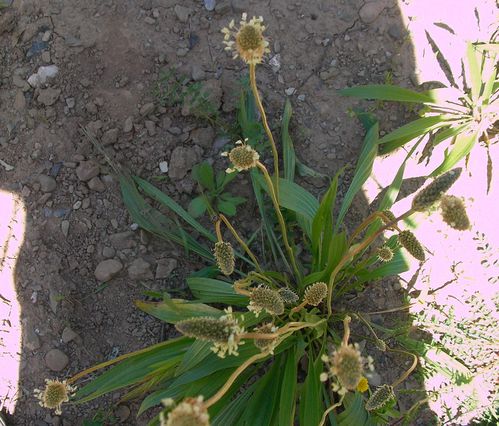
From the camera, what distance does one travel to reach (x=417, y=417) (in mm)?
2533

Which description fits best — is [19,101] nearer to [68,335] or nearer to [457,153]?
[68,335]

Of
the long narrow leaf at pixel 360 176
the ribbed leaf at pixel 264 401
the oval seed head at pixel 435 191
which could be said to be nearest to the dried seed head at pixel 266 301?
the oval seed head at pixel 435 191

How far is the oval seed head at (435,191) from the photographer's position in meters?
1.55

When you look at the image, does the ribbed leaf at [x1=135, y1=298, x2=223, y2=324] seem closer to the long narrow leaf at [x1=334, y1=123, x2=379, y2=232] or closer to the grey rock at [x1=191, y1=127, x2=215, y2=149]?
the long narrow leaf at [x1=334, y1=123, x2=379, y2=232]

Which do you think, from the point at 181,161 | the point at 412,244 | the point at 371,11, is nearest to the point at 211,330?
the point at 412,244

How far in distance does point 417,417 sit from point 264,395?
32.4 inches

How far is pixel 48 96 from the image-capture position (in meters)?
2.86

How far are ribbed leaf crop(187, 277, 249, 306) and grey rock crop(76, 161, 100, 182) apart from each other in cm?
83

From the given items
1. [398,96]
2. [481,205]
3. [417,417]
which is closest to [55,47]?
[398,96]

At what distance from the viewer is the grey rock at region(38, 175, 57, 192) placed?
275 centimetres

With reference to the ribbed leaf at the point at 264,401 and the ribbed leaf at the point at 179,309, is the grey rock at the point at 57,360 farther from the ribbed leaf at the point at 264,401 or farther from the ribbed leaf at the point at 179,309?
the ribbed leaf at the point at 264,401

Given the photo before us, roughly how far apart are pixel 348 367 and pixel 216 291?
1.10 meters

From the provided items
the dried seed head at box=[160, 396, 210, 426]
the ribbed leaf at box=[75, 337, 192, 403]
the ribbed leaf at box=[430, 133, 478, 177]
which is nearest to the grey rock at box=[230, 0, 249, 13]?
the ribbed leaf at box=[430, 133, 478, 177]

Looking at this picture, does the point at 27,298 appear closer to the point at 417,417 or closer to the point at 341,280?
the point at 341,280
